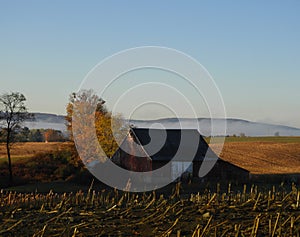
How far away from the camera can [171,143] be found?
197 feet

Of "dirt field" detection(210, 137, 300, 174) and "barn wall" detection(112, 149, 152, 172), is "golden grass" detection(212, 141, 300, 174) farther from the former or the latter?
"barn wall" detection(112, 149, 152, 172)

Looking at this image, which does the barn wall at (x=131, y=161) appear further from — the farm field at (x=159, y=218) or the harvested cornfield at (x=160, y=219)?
the harvested cornfield at (x=160, y=219)

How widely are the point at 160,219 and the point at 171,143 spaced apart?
44772 millimetres

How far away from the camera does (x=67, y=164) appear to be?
6353cm

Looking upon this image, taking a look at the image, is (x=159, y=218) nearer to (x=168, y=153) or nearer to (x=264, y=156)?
(x=168, y=153)

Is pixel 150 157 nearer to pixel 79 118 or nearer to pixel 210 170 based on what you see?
pixel 210 170

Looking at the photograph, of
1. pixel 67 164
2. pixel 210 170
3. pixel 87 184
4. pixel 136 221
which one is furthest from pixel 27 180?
pixel 136 221

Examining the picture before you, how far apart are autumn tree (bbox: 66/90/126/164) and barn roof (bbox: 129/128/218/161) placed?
3265mm

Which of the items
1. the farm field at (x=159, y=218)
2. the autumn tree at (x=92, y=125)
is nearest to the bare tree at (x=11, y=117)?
the autumn tree at (x=92, y=125)

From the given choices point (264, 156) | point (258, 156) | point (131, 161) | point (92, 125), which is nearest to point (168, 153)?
point (131, 161)

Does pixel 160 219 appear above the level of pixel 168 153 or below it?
below

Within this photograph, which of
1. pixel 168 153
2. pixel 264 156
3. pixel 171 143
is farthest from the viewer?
pixel 264 156

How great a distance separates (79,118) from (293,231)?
52.0m

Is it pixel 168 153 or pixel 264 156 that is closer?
pixel 168 153
